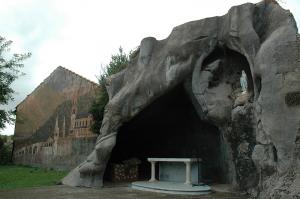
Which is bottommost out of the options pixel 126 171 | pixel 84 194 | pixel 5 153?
pixel 84 194

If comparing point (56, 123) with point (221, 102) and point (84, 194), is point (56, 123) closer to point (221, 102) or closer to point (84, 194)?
point (84, 194)

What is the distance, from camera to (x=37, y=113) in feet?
85.0

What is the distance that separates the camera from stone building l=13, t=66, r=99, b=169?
68.9 ft

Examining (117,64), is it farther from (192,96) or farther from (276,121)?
(276,121)

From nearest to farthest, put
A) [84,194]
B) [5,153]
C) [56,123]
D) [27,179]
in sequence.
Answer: [84,194] → [27,179] → [56,123] → [5,153]

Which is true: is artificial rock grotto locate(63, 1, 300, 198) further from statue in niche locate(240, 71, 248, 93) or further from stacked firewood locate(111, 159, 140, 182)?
stacked firewood locate(111, 159, 140, 182)

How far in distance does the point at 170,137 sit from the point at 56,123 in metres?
9.88

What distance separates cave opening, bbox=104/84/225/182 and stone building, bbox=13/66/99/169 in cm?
401

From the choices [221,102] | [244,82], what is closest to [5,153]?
[221,102]

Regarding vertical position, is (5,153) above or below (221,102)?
below

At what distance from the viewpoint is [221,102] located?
11.5 meters

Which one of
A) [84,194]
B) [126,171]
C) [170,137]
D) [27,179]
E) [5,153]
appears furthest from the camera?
[5,153]

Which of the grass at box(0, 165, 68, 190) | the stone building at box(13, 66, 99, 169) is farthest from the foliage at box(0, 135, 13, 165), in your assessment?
the grass at box(0, 165, 68, 190)

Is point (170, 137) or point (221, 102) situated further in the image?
point (170, 137)
